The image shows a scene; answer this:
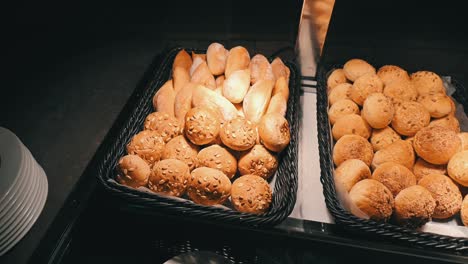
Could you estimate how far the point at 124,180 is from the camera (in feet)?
3.39

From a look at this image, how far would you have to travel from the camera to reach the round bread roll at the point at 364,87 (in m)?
1.24

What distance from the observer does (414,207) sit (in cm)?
92

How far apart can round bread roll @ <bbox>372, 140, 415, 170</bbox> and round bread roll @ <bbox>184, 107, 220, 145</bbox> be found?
0.53 metres

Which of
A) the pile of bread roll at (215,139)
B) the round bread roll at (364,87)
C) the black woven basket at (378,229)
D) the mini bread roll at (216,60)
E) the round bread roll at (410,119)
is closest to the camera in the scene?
the black woven basket at (378,229)

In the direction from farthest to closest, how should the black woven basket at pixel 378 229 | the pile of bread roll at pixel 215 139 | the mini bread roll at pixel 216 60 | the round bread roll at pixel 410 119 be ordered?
1. the mini bread roll at pixel 216 60
2. the round bread roll at pixel 410 119
3. the pile of bread roll at pixel 215 139
4. the black woven basket at pixel 378 229

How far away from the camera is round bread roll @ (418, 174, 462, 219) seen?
97 centimetres

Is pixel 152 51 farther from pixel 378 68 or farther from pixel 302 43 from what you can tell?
pixel 378 68

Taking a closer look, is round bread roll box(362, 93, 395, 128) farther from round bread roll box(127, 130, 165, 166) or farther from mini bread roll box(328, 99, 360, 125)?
round bread roll box(127, 130, 165, 166)

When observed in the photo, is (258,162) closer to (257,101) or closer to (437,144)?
(257,101)

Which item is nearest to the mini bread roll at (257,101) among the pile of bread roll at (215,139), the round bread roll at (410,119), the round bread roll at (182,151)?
the pile of bread roll at (215,139)

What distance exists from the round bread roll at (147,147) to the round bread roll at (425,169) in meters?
0.83

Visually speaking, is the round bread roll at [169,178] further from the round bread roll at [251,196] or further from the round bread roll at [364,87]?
the round bread roll at [364,87]

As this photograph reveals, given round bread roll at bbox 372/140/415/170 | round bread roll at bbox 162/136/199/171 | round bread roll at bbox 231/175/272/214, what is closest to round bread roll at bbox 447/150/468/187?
round bread roll at bbox 372/140/415/170

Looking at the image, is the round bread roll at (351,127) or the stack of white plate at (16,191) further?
the round bread roll at (351,127)
